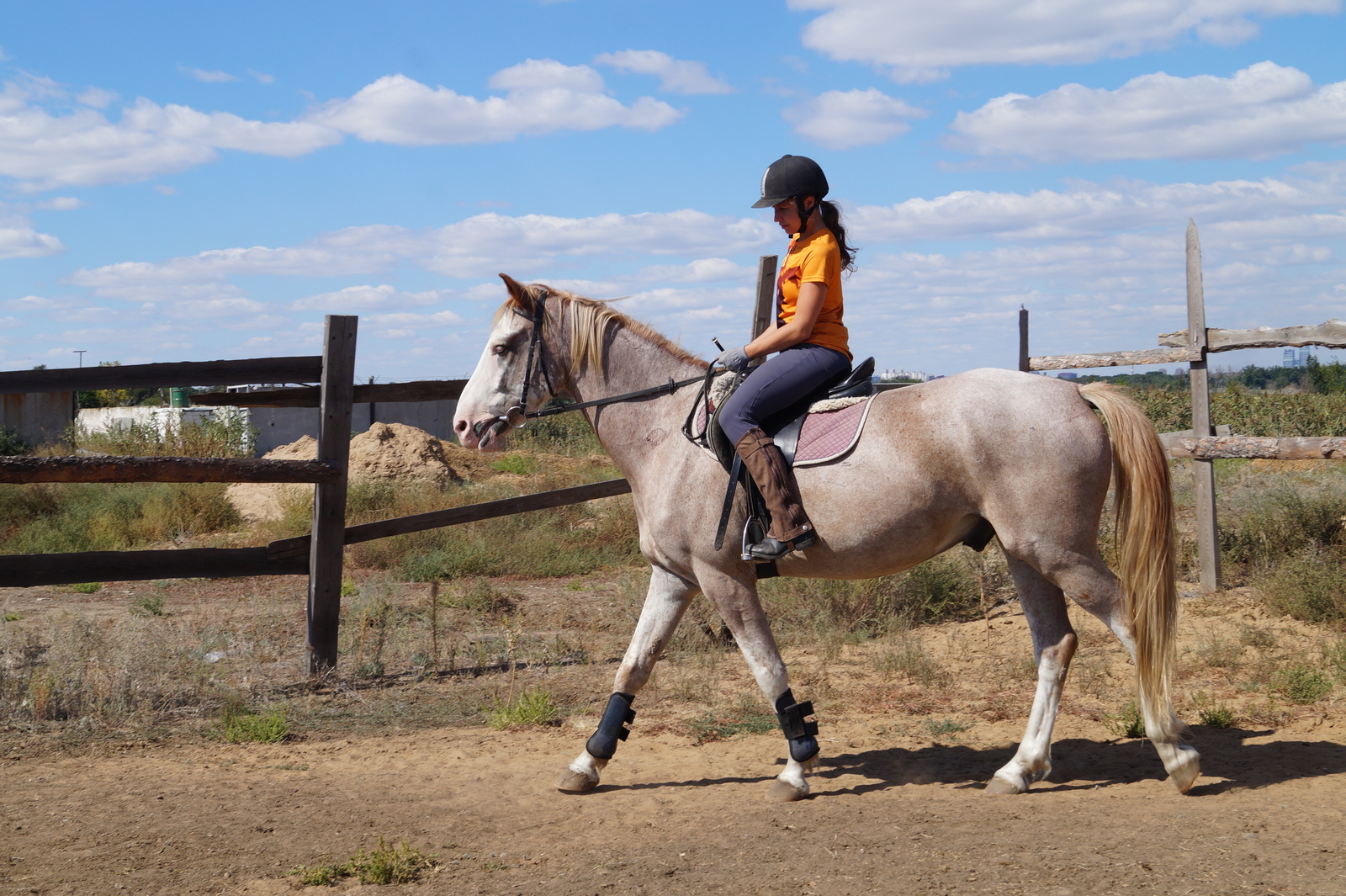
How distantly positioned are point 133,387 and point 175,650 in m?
1.86

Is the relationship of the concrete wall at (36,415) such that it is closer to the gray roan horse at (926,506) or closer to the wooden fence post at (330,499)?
the wooden fence post at (330,499)

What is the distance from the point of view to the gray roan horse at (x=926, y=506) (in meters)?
4.55

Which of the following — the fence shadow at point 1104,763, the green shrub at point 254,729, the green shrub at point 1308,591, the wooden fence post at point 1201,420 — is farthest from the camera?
the wooden fence post at point 1201,420

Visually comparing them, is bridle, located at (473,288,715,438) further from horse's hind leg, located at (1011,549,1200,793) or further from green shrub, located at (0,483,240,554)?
green shrub, located at (0,483,240,554)

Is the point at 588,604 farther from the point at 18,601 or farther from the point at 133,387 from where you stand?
the point at 18,601

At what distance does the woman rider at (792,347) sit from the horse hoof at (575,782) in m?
1.44

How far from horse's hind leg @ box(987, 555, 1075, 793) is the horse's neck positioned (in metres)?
1.87

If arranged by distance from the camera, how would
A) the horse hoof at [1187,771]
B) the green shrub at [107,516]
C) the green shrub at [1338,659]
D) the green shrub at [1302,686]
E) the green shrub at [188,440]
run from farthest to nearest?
the green shrub at [188,440], the green shrub at [107,516], the green shrub at [1338,659], the green shrub at [1302,686], the horse hoof at [1187,771]

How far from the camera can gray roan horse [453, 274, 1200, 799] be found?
4.55 meters

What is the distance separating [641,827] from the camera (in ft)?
14.5

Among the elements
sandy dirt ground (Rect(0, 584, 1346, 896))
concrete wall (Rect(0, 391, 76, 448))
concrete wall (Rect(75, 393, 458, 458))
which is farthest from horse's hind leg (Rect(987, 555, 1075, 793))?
concrete wall (Rect(0, 391, 76, 448))

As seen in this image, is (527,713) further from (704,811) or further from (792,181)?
(792,181)

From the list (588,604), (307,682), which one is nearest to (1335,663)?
(588,604)

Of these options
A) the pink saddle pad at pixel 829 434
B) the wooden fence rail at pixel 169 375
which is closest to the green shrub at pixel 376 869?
the pink saddle pad at pixel 829 434
